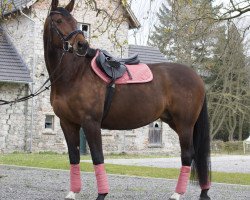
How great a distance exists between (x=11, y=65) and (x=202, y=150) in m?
18.7

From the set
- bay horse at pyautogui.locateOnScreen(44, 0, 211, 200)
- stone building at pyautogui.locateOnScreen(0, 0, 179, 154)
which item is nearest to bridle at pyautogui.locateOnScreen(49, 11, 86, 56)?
bay horse at pyautogui.locateOnScreen(44, 0, 211, 200)

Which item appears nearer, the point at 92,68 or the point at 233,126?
the point at 92,68

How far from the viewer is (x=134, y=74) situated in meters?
7.01

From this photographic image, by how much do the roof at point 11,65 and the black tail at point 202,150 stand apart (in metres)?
17.3

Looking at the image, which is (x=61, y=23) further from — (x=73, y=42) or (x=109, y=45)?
(x=109, y=45)

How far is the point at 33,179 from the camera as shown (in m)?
10.6

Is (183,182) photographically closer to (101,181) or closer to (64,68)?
(101,181)

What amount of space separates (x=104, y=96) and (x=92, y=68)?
38 centimetres

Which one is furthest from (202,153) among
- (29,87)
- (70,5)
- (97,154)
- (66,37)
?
(29,87)

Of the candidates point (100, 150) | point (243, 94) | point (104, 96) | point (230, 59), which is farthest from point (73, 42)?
point (243, 94)

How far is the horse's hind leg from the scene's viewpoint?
23.3 feet

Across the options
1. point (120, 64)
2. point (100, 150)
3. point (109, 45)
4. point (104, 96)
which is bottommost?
point (100, 150)

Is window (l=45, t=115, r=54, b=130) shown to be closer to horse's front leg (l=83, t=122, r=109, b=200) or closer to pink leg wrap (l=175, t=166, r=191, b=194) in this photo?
pink leg wrap (l=175, t=166, r=191, b=194)

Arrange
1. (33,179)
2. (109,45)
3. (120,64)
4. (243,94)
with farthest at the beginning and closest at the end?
1. (243,94)
2. (109,45)
3. (33,179)
4. (120,64)
